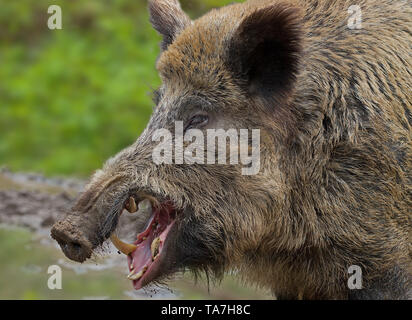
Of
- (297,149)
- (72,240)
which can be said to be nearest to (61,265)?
(72,240)

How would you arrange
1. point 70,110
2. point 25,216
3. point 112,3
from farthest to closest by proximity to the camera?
point 112,3, point 70,110, point 25,216

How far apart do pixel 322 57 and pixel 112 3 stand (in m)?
10.1

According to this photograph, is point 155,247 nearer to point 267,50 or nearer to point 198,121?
point 198,121

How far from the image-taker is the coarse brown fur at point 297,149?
4.71 meters

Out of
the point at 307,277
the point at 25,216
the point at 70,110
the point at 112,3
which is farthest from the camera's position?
the point at 112,3

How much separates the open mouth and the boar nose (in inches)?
11.5

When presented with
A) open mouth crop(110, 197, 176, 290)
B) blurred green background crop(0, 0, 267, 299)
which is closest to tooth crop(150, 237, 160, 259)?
open mouth crop(110, 197, 176, 290)

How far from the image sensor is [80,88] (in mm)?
12562

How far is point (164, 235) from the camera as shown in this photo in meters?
4.68

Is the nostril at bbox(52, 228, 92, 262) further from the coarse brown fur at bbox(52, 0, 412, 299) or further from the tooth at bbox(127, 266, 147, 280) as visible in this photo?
the coarse brown fur at bbox(52, 0, 412, 299)

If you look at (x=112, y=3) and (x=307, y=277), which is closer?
(x=307, y=277)

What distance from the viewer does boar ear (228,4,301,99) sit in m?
4.61

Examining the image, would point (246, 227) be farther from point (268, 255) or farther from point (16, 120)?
point (16, 120)
